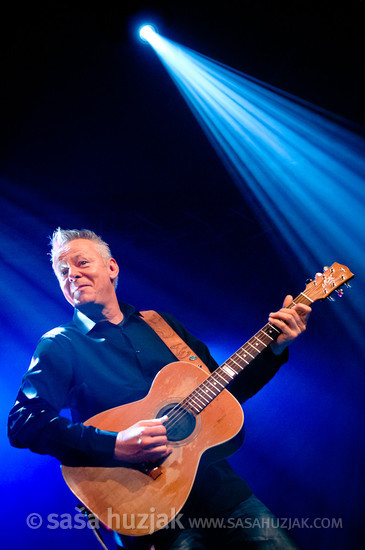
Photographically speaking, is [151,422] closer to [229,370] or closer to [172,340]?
[229,370]

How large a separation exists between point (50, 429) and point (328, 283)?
197 centimetres

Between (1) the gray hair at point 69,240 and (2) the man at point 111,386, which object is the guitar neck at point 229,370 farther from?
(1) the gray hair at point 69,240

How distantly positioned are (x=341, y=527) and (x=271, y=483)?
618 millimetres

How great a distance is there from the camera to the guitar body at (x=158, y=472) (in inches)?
60.3

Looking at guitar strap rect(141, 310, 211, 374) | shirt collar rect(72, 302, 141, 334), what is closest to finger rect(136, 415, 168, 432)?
guitar strap rect(141, 310, 211, 374)

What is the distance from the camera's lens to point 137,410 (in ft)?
6.26

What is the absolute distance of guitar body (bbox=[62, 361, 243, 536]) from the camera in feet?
5.02

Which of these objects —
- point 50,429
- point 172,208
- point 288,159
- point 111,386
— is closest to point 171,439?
point 111,386

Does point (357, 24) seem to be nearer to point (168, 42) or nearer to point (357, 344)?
point (168, 42)

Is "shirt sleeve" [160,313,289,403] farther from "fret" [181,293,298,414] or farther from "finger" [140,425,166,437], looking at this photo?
"finger" [140,425,166,437]

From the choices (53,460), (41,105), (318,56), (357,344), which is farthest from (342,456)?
(41,105)

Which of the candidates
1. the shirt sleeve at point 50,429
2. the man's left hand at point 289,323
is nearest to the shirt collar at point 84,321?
the shirt sleeve at point 50,429

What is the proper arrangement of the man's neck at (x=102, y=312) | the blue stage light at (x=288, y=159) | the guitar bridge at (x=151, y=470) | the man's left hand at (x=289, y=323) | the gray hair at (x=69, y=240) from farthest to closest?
the blue stage light at (x=288, y=159), the gray hair at (x=69, y=240), the man's neck at (x=102, y=312), the man's left hand at (x=289, y=323), the guitar bridge at (x=151, y=470)

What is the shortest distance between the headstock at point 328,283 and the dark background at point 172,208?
1702 mm
